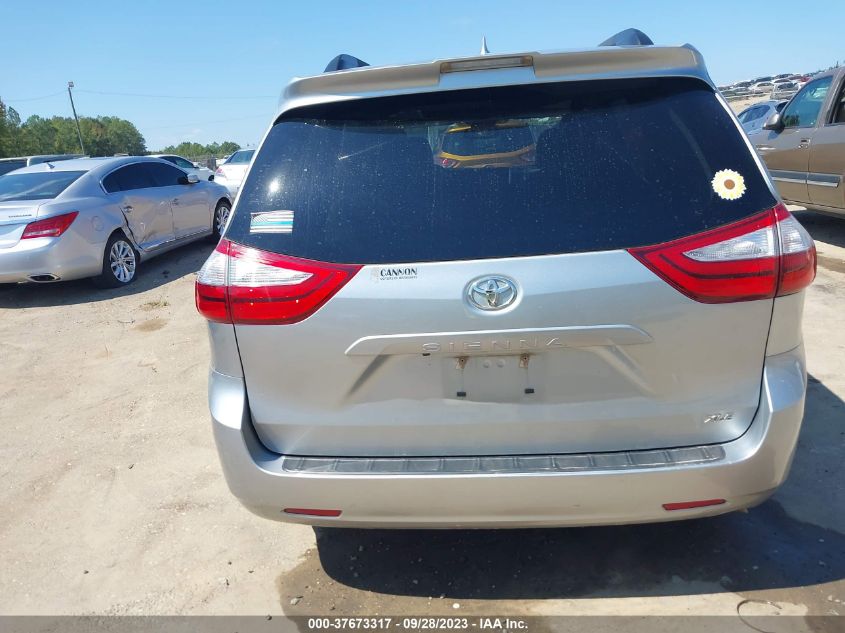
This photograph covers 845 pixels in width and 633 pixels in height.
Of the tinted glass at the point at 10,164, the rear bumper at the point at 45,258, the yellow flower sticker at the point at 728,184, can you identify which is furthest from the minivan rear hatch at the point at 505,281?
the tinted glass at the point at 10,164

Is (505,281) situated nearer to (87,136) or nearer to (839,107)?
(839,107)

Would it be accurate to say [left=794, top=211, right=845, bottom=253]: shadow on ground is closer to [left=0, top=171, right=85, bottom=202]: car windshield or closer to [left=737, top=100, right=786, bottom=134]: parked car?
[left=737, top=100, right=786, bottom=134]: parked car

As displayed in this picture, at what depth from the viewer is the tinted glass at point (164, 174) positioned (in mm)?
9539

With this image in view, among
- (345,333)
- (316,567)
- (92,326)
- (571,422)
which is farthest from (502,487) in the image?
(92,326)

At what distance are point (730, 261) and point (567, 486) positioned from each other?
0.88m

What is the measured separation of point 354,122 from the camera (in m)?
2.35

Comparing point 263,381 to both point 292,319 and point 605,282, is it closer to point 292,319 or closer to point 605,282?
point 292,319

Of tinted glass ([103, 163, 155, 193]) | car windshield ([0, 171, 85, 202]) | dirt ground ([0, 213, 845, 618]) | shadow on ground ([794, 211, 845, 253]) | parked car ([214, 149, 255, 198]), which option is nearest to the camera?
dirt ground ([0, 213, 845, 618])

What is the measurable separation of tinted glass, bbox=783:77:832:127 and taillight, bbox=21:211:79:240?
29.8 feet

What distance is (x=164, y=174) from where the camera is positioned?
9812mm

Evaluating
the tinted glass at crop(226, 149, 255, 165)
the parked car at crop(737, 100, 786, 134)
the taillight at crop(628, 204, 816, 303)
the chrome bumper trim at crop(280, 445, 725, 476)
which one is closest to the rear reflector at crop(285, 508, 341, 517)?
the chrome bumper trim at crop(280, 445, 725, 476)

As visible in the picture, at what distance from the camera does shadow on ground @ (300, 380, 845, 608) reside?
259 centimetres

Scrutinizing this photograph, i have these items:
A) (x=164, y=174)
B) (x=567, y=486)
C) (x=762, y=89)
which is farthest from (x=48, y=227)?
(x=762, y=89)

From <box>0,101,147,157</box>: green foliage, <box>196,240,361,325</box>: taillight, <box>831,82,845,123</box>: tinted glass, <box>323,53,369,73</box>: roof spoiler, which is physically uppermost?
<box>323,53,369,73</box>: roof spoiler
